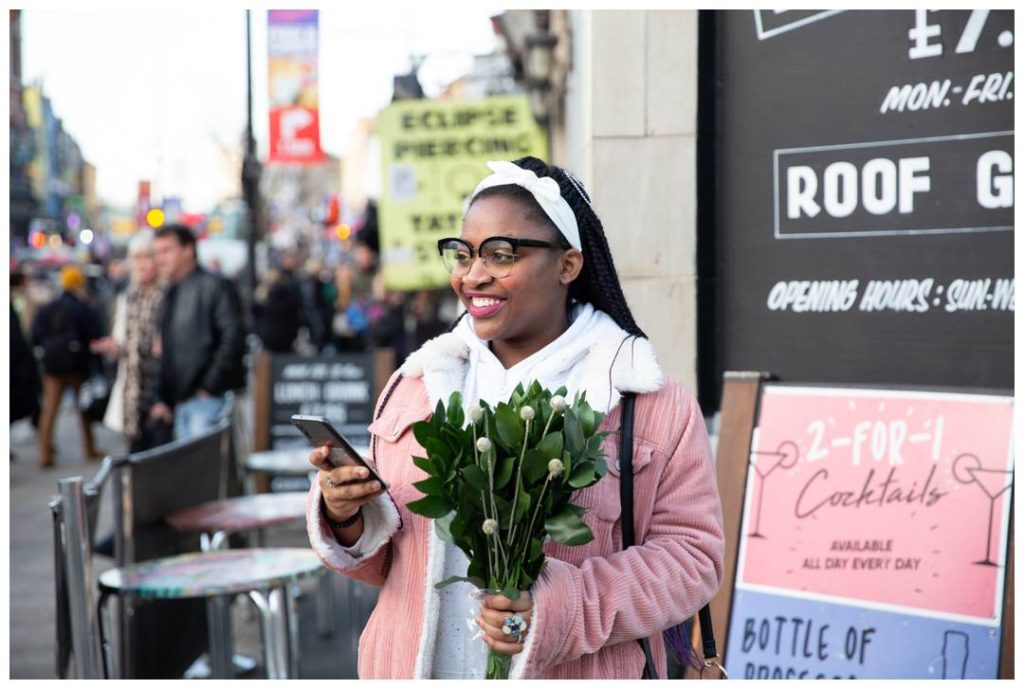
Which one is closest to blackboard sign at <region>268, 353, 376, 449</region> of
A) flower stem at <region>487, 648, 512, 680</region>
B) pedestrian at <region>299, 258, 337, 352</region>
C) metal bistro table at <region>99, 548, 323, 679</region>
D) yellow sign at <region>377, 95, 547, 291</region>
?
yellow sign at <region>377, 95, 547, 291</region>

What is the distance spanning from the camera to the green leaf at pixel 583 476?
6.93 feet

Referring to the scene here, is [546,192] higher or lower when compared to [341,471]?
higher

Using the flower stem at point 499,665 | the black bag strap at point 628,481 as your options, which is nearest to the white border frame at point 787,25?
the black bag strap at point 628,481

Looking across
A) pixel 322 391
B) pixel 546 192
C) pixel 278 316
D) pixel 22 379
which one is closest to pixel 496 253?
pixel 546 192

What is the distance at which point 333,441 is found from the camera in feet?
7.28

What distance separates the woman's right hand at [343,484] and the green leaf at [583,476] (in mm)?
387

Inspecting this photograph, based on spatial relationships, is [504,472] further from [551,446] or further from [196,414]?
[196,414]

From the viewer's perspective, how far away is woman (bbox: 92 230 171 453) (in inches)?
285

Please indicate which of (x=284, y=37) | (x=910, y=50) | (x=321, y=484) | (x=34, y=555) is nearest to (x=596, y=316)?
(x=321, y=484)

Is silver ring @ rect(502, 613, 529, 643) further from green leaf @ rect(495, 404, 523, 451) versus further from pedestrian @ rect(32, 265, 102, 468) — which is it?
pedestrian @ rect(32, 265, 102, 468)

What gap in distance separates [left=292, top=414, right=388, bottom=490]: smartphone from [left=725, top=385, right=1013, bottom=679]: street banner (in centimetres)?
204

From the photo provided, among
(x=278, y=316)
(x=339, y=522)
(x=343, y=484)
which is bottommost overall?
(x=278, y=316)

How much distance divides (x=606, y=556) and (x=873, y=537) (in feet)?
5.72

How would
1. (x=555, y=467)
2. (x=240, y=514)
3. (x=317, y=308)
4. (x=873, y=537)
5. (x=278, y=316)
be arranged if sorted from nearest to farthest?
(x=555, y=467), (x=873, y=537), (x=240, y=514), (x=278, y=316), (x=317, y=308)
